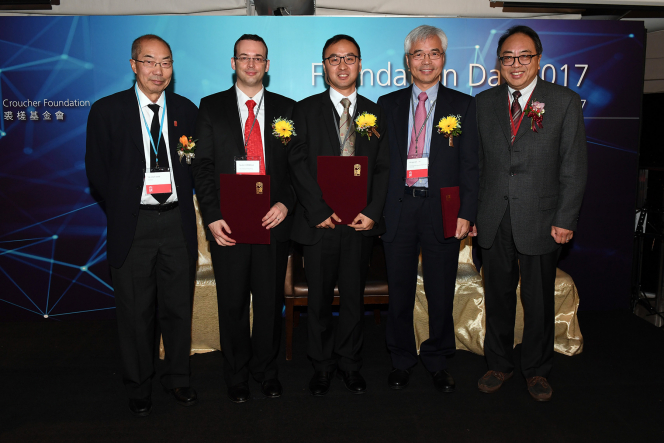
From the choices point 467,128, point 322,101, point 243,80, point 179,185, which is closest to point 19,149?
point 179,185

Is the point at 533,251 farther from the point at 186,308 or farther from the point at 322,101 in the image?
the point at 186,308

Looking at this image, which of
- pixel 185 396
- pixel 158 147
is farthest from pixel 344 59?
pixel 185 396

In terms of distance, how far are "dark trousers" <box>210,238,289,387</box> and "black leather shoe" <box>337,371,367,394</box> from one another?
1.43ft

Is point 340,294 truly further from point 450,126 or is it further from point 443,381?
point 450,126

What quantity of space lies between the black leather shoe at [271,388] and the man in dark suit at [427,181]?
27.1 inches

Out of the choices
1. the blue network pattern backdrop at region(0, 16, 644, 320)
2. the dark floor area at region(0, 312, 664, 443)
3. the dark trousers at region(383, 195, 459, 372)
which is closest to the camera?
the dark floor area at region(0, 312, 664, 443)

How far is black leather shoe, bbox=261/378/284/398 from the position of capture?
278 cm

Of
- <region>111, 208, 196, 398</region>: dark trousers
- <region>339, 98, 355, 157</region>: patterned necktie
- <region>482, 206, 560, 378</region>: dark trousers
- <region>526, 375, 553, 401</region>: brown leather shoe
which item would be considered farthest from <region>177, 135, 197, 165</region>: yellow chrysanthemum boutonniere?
<region>526, 375, 553, 401</region>: brown leather shoe

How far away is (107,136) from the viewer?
251cm

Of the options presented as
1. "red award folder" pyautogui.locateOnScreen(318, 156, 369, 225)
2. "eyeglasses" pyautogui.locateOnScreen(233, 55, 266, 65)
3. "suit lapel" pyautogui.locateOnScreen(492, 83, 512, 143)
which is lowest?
"red award folder" pyautogui.locateOnScreen(318, 156, 369, 225)

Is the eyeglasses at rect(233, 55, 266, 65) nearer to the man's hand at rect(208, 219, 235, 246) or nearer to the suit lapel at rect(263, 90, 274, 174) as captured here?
the suit lapel at rect(263, 90, 274, 174)

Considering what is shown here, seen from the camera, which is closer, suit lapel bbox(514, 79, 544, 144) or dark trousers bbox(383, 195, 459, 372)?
suit lapel bbox(514, 79, 544, 144)

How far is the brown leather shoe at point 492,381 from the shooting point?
9.27 feet

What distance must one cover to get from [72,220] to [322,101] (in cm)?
267
